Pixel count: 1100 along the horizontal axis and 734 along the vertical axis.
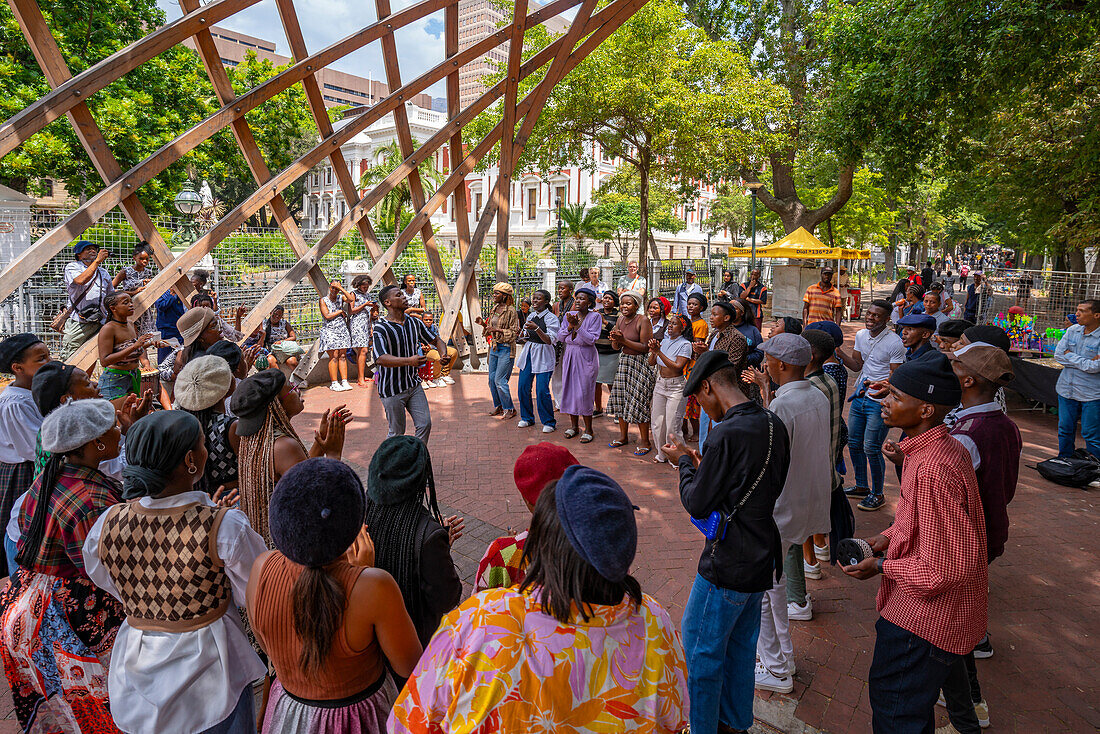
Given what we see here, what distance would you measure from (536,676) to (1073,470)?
7.27 metres

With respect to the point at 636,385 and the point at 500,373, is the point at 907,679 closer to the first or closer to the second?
the point at 636,385

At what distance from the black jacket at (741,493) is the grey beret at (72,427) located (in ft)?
8.30

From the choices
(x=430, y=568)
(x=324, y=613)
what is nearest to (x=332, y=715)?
(x=324, y=613)

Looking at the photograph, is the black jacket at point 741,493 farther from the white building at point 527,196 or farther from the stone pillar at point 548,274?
the white building at point 527,196

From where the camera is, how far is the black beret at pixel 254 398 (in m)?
3.03

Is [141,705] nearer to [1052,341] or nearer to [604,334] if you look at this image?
[604,334]

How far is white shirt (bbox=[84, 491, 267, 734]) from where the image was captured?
2.26 m

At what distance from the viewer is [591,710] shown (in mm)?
1650

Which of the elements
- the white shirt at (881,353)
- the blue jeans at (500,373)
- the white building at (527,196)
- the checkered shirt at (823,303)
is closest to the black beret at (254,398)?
the white shirt at (881,353)

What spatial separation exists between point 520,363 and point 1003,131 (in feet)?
53.6

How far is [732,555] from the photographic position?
2861mm

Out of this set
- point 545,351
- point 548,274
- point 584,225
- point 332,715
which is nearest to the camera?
point 332,715

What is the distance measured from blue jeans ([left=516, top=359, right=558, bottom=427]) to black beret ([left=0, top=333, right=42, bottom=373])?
5442 mm

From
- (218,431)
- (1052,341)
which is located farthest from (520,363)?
(1052,341)
